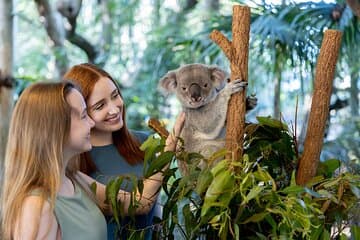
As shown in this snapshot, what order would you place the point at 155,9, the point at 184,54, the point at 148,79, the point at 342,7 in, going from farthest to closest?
the point at 155,9 < the point at 148,79 < the point at 184,54 < the point at 342,7

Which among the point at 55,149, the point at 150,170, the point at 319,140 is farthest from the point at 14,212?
the point at 319,140

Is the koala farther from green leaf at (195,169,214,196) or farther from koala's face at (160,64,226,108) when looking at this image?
green leaf at (195,169,214,196)

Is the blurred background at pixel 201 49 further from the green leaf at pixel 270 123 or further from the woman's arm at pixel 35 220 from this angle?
the woman's arm at pixel 35 220

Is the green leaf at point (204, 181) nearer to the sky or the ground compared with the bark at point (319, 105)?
nearer to the ground

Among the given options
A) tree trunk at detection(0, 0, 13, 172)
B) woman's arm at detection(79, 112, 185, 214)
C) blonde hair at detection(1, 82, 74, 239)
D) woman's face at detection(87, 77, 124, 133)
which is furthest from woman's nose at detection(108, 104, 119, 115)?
tree trunk at detection(0, 0, 13, 172)

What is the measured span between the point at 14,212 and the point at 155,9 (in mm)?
4850

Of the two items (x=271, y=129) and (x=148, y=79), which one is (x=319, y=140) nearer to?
(x=271, y=129)

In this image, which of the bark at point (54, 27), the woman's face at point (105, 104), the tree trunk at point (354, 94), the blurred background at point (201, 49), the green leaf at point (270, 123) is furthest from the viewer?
the tree trunk at point (354, 94)

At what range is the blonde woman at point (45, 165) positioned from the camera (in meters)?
1.01

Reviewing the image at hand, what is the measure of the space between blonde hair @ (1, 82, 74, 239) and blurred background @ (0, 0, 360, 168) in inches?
3.6

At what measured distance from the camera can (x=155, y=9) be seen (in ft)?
18.7

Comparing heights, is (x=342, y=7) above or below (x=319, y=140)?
above

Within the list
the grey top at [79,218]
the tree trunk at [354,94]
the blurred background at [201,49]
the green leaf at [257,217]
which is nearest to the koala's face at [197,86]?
the blurred background at [201,49]

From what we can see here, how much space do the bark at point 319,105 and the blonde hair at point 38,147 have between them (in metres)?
0.46
